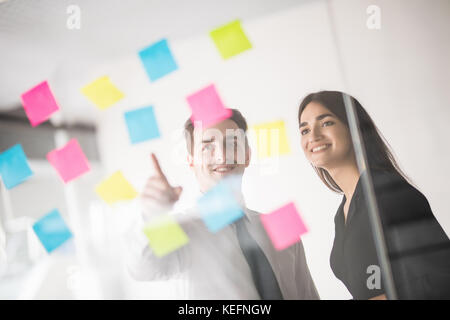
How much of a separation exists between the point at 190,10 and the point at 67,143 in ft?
2.36

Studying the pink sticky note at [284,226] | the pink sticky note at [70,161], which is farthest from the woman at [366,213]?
the pink sticky note at [70,161]

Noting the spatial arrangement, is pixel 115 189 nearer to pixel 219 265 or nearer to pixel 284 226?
pixel 219 265

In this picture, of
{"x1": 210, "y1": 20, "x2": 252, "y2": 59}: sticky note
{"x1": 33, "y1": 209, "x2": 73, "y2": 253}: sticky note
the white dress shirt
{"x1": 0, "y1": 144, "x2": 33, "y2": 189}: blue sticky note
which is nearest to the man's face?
the white dress shirt

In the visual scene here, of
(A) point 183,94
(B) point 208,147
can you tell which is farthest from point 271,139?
(A) point 183,94

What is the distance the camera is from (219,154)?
4.43 ft

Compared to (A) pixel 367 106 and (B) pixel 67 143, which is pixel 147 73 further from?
(A) pixel 367 106

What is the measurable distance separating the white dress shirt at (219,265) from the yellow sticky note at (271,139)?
221 millimetres

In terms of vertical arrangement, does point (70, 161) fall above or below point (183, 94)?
below

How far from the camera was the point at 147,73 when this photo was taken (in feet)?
4.75

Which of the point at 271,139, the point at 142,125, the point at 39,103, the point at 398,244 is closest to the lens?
the point at 398,244

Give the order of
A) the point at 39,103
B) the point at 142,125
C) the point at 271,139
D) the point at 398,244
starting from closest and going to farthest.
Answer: the point at 398,244 → the point at 271,139 → the point at 142,125 → the point at 39,103

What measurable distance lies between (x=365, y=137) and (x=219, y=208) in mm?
557
